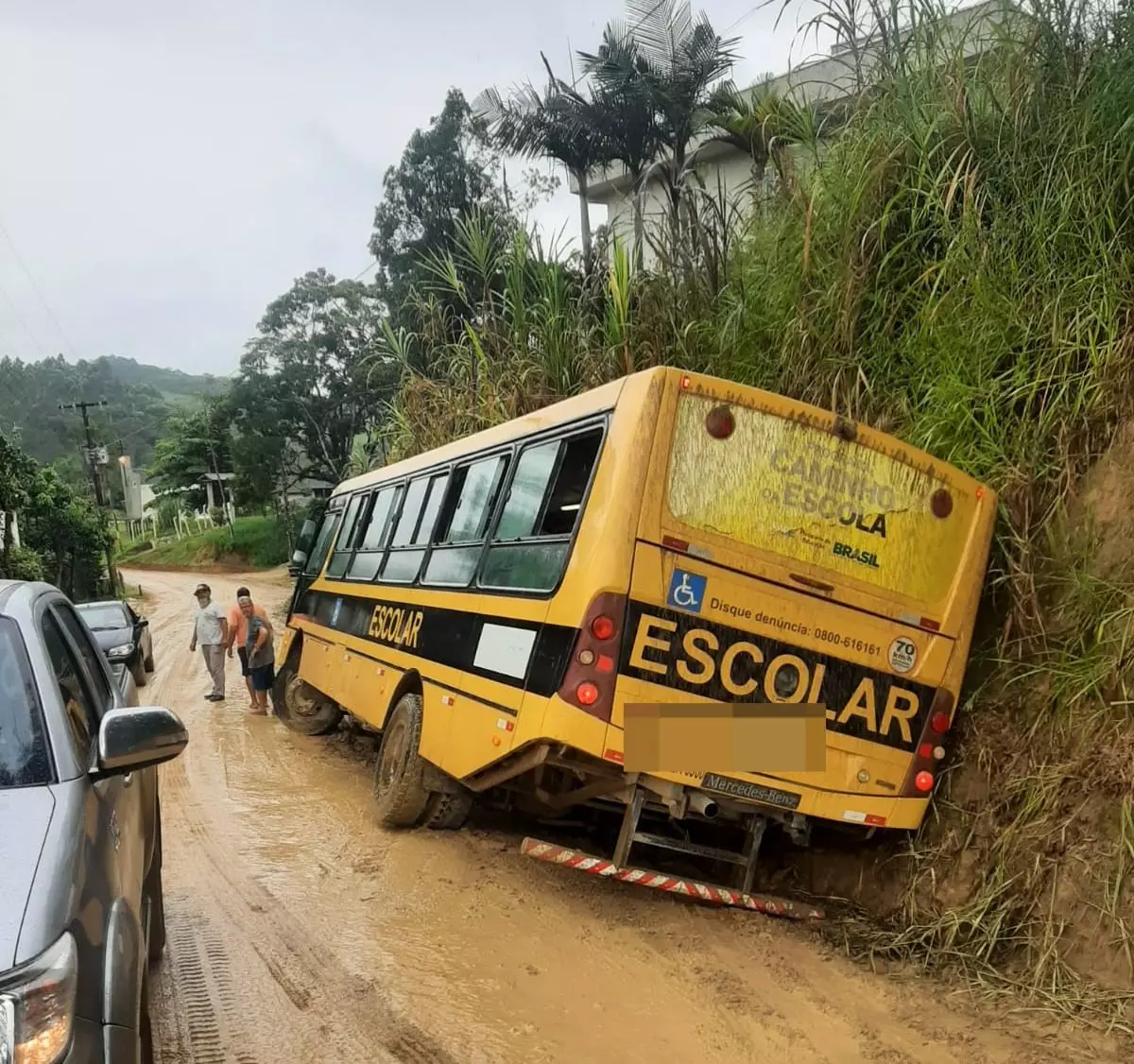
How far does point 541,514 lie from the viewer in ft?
16.9

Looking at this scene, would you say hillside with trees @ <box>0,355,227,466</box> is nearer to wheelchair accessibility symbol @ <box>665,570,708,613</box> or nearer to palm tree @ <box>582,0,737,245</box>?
palm tree @ <box>582,0,737,245</box>

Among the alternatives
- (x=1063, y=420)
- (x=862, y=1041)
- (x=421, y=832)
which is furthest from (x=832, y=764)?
(x=421, y=832)

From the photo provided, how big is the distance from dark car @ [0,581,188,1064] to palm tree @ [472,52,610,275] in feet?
45.5

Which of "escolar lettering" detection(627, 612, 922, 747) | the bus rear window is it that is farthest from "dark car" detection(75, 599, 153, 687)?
the bus rear window

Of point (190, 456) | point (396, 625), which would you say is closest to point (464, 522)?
point (396, 625)

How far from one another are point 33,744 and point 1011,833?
384 centimetres

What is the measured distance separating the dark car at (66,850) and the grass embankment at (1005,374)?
3281 millimetres

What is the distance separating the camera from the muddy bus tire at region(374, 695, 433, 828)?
5.90 m

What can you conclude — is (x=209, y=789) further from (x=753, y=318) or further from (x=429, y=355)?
(x=429, y=355)


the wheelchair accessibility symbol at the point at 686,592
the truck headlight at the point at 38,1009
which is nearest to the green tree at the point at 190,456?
the wheelchair accessibility symbol at the point at 686,592

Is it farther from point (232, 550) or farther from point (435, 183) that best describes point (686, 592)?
point (232, 550)

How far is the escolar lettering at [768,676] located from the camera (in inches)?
169

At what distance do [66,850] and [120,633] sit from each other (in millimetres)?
13574

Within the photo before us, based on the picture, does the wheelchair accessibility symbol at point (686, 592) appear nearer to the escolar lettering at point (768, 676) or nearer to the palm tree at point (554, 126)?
the escolar lettering at point (768, 676)
